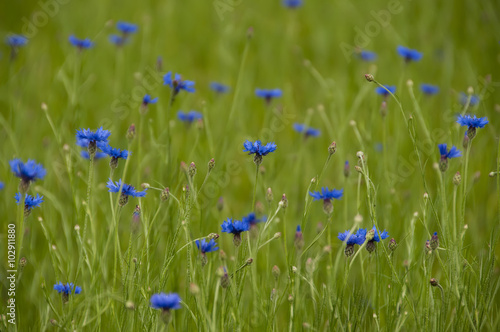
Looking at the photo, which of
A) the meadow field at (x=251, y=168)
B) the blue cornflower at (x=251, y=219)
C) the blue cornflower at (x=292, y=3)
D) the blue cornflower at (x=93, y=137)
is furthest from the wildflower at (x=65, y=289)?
the blue cornflower at (x=292, y=3)

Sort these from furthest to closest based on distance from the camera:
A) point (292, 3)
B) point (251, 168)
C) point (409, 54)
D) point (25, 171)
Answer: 1. point (292, 3)
2. point (251, 168)
3. point (409, 54)
4. point (25, 171)

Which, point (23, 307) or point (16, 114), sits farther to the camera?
point (16, 114)

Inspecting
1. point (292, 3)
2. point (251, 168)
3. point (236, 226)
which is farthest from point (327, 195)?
point (292, 3)

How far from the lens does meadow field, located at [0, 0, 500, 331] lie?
Answer: 145 centimetres

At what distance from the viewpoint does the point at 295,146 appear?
2818mm

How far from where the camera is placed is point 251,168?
Result: 264 centimetres

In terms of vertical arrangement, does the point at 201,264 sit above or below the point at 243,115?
below

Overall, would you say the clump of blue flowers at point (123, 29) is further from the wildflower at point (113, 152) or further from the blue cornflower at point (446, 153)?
the blue cornflower at point (446, 153)

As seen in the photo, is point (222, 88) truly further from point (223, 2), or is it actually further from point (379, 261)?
point (379, 261)

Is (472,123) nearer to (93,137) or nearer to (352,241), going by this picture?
(352,241)

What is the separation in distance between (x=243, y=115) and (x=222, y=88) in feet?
0.76

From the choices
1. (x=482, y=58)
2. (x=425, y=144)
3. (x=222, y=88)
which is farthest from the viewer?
(x=482, y=58)

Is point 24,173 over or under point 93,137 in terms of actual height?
under

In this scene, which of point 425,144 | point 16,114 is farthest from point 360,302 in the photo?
point 16,114
